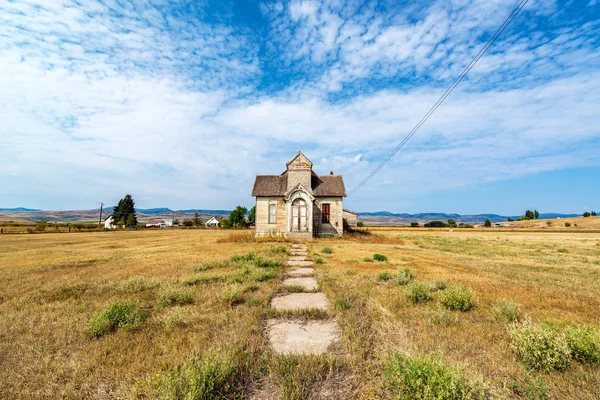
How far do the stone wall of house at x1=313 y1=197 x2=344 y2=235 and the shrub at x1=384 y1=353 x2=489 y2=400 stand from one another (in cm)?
2284

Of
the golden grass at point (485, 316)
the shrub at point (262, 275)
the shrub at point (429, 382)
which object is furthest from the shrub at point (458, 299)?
the shrub at point (262, 275)

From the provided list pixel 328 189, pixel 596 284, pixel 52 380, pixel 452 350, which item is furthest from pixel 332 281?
pixel 328 189

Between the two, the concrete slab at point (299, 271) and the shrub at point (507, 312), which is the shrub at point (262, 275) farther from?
the shrub at point (507, 312)

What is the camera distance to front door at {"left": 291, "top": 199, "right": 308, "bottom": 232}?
23.7m

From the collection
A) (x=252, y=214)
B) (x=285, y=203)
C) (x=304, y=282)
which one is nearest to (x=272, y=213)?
(x=285, y=203)

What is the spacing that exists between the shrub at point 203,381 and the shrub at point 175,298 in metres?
3.11

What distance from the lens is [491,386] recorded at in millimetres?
2818

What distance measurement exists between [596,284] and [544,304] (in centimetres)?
420

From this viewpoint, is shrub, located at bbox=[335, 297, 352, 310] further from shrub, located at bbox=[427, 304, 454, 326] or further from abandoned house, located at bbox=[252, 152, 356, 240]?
abandoned house, located at bbox=[252, 152, 356, 240]

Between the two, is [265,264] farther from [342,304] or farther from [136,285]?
[342,304]

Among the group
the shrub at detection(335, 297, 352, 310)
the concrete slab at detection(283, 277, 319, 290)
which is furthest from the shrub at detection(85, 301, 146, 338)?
the concrete slab at detection(283, 277, 319, 290)

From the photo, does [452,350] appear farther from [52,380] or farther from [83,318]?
[83,318]

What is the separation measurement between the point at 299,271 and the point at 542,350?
7.20 meters

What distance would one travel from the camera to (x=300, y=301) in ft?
19.8
